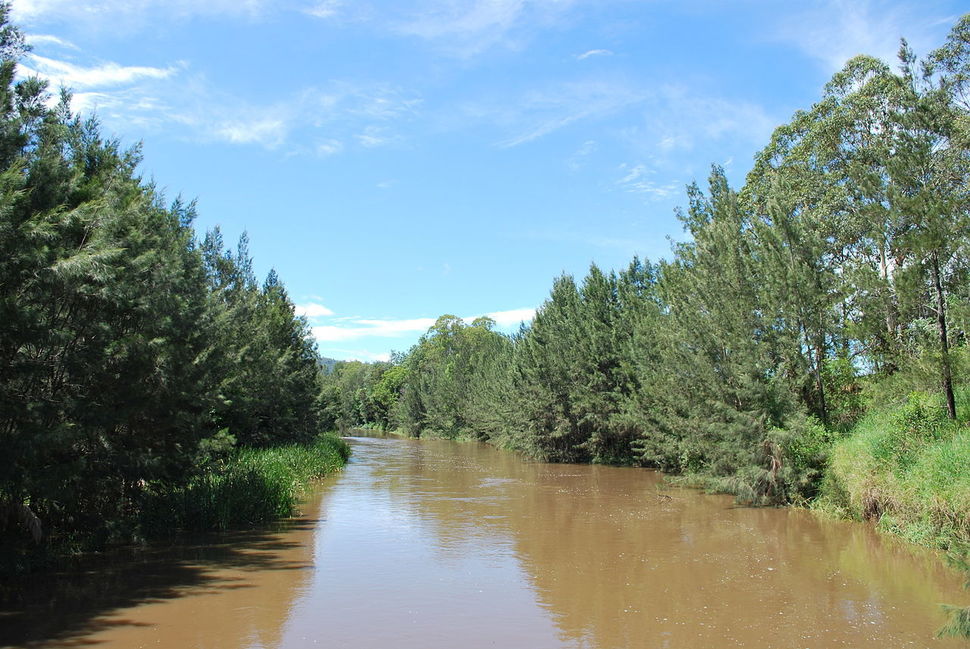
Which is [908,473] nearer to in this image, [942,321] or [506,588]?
[942,321]

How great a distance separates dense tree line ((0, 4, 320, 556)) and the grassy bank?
606 inches

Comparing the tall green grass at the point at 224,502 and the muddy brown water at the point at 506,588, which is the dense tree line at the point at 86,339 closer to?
the tall green grass at the point at 224,502

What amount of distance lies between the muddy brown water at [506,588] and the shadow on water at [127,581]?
4 centimetres

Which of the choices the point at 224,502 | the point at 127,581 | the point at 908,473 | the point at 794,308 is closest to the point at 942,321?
the point at 908,473

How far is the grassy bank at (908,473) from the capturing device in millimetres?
12984

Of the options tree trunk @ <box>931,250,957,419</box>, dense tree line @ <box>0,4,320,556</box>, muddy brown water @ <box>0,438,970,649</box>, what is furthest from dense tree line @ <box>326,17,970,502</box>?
dense tree line @ <box>0,4,320,556</box>

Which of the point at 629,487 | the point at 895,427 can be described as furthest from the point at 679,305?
the point at 895,427

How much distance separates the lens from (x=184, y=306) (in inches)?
594

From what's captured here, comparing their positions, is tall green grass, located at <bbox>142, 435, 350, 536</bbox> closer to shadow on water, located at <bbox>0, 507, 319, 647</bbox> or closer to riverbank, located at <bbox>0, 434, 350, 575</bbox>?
riverbank, located at <bbox>0, 434, 350, 575</bbox>

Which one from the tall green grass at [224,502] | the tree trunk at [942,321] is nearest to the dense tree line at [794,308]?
the tree trunk at [942,321]

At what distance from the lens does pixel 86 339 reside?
1150 centimetres

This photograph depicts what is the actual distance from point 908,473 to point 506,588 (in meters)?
9.22

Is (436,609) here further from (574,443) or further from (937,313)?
(574,443)

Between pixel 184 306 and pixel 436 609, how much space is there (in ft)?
29.2
